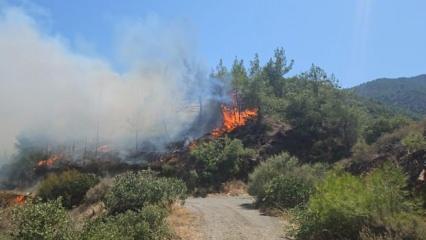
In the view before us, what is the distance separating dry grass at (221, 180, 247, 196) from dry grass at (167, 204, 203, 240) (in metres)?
21.0

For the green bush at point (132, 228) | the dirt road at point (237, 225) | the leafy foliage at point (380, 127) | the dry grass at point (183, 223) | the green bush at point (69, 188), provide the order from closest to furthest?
the green bush at point (132, 228) < the dirt road at point (237, 225) < the dry grass at point (183, 223) < the green bush at point (69, 188) < the leafy foliage at point (380, 127)

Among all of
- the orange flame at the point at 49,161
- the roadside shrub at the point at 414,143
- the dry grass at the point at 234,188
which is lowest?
the dry grass at the point at 234,188

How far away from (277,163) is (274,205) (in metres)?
7.36

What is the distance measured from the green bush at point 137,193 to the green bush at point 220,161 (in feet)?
82.1

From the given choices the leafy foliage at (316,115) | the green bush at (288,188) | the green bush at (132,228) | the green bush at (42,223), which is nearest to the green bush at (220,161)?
the leafy foliage at (316,115)

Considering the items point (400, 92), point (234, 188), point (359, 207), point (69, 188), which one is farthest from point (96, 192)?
point (400, 92)

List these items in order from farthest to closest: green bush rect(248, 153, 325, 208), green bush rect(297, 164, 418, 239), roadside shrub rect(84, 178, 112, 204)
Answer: roadside shrub rect(84, 178, 112, 204)
green bush rect(248, 153, 325, 208)
green bush rect(297, 164, 418, 239)

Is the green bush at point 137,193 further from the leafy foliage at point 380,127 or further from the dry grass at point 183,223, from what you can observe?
the leafy foliage at point 380,127

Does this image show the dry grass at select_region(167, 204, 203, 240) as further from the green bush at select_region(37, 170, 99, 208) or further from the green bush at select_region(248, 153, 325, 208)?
the green bush at select_region(37, 170, 99, 208)

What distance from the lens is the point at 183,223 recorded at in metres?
22.3

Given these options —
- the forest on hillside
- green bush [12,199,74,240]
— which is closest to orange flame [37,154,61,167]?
the forest on hillside

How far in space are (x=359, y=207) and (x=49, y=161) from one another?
209 feet

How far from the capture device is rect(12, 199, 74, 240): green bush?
15859 millimetres

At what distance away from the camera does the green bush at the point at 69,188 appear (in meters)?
36.3
